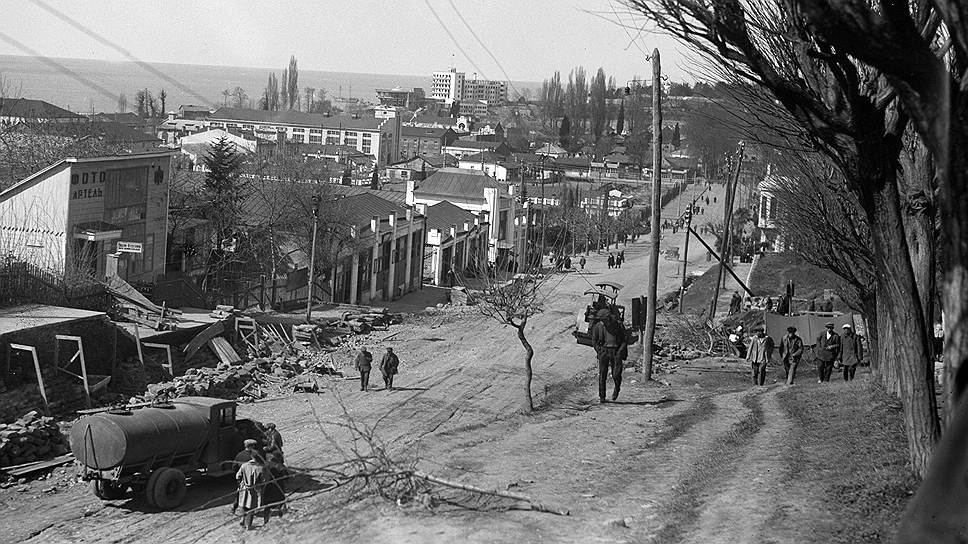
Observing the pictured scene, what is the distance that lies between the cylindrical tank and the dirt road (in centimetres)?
91

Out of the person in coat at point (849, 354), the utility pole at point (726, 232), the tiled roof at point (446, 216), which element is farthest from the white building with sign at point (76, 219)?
the tiled roof at point (446, 216)

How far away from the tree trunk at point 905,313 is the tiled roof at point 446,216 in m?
50.6

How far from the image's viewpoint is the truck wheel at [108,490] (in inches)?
583

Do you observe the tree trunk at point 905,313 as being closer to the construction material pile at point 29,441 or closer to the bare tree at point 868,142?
the bare tree at point 868,142

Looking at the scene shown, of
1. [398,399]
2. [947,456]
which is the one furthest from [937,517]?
[398,399]

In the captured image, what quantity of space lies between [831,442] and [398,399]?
1147 cm

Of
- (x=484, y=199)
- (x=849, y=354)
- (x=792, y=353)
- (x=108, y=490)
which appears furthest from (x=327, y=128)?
(x=108, y=490)

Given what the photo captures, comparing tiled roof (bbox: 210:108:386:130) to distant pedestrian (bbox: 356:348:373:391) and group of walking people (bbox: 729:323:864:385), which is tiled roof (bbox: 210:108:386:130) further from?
group of walking people (bbox: 729:323:864:385)

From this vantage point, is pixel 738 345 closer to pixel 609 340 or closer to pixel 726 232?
pixel 726 232

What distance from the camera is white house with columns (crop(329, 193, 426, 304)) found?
145ft

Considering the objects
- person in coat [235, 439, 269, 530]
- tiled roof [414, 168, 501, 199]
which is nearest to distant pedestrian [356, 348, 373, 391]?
Result: person in coat [235, 439, 269, 530]

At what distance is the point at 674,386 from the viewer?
23.7m

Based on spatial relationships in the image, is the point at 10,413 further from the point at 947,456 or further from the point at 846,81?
the point at 947,456

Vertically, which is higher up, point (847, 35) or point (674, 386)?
point (847, 35)
